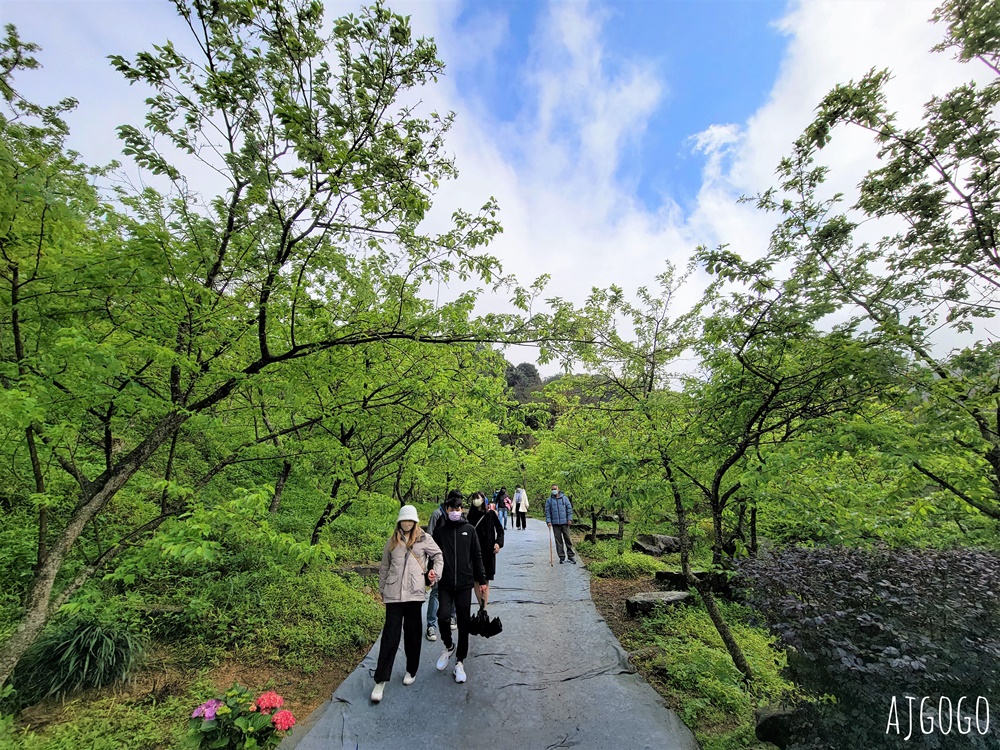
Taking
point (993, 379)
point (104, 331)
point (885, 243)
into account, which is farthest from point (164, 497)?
point (885, 243)

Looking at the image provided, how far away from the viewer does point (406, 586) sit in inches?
157

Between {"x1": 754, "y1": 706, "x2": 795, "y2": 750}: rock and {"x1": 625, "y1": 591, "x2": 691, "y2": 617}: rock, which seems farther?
{"x1": 625, "y1": 591, "x2": 691, "y2": 617}: rock

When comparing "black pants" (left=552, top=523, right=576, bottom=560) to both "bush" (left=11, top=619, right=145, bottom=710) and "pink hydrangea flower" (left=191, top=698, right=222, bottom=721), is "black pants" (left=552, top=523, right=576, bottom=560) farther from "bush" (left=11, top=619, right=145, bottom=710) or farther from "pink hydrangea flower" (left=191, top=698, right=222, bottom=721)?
"bush" (left=11, top=619, right=145, bottom=710)

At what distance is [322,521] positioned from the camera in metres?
6.35

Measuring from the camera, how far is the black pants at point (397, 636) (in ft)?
12.9

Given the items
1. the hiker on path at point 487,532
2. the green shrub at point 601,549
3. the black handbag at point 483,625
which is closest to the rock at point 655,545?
the green shrub at point 601,549

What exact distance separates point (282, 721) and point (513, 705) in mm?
2015

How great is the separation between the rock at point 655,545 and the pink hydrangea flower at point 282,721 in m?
11.5

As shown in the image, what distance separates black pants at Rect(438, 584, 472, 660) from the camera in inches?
171

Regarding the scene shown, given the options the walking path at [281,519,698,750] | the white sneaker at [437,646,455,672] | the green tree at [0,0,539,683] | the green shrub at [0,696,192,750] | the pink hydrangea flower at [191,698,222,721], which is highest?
the green tree at [0,0,539,683]

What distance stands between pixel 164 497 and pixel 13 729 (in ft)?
6.49

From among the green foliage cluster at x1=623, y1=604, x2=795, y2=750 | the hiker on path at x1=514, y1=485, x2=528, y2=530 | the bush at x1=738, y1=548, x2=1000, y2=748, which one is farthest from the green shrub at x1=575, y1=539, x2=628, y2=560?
the bush at x1=738, y1=548, x2=1000, y2=748

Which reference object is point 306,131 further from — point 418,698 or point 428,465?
point 428,465

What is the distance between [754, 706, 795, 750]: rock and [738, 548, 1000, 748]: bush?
0.69 feet
